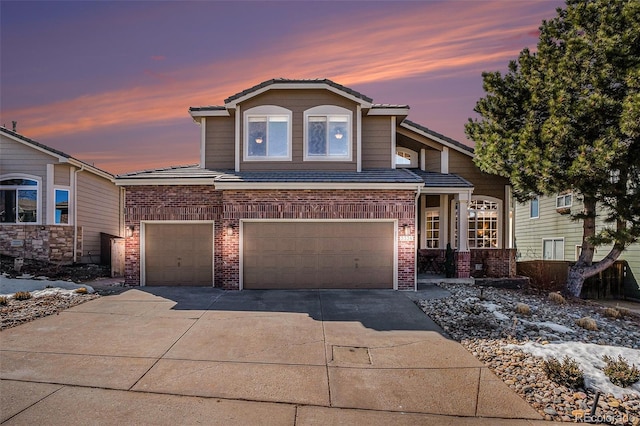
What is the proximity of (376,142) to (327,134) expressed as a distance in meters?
1.94

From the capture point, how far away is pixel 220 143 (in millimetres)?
13695

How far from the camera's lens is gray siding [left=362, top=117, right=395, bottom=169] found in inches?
526

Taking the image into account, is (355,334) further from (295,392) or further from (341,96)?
(341,96)

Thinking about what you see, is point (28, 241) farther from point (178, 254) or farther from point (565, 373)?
point (565, 373)

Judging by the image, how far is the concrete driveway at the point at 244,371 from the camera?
4.35 metres

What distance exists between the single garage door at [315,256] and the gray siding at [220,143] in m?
3.26

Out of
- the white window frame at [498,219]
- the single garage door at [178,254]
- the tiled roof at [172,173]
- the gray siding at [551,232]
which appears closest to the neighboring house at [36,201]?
the tiled roof at [172,173]

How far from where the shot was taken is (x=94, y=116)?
14.8 meters

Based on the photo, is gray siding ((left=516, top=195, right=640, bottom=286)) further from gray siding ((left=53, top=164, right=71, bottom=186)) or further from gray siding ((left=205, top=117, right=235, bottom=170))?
gray siding ((left=53, top=164, right=71, bottom=186))

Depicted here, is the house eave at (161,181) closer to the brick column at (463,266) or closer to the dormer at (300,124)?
the dormer at (300,124)

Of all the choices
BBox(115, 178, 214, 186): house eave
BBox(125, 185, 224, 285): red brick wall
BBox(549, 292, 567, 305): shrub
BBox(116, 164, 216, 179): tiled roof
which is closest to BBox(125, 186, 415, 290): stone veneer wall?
BBox(125, 185, 224, 285): red brick wall

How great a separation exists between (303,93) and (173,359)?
32.8 ft

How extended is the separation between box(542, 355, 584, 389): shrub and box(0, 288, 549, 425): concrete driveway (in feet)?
2.57

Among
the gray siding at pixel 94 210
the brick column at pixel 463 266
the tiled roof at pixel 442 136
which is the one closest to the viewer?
the brick column at pixel 463 266
